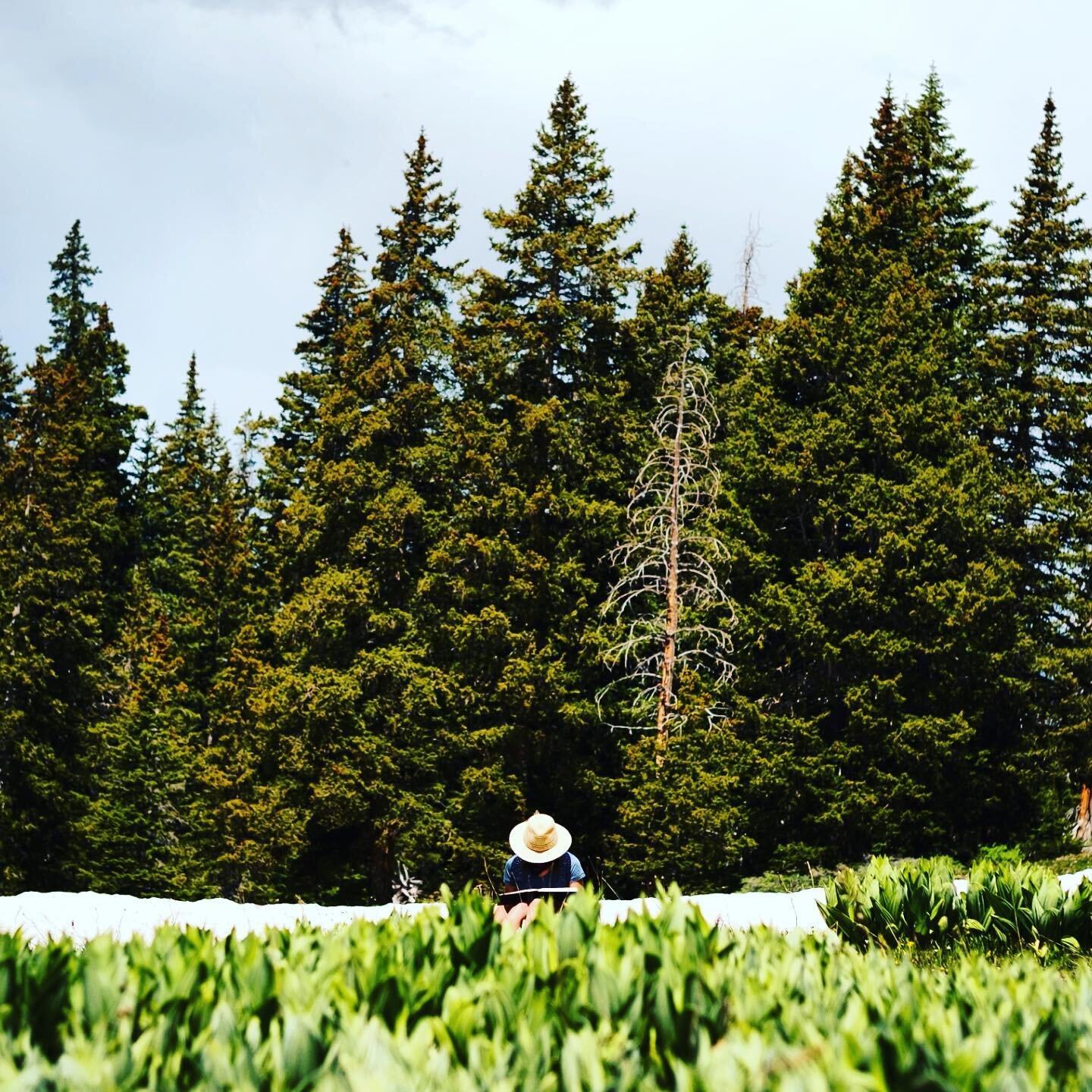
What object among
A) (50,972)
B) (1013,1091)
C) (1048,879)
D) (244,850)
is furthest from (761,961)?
(244,850)

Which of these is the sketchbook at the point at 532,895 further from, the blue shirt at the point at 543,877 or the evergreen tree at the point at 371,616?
the evergreen tree at the point at 371,616

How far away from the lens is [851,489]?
2369cm

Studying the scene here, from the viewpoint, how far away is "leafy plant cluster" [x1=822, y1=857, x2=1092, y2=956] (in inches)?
310

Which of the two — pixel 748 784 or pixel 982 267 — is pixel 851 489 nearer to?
pixel 748 784

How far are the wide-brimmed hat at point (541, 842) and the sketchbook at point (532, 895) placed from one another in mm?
199

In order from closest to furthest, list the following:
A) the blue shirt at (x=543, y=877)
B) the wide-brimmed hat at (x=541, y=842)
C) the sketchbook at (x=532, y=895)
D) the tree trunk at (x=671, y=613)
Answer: the sketchbook at (x=532, y=895) < the wide-brimmed hat at (x=541, y=842) < the blue shirt at (x=543, y=877) < the tree trunk at (x=671, y=613)

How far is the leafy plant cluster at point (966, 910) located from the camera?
7.88 meters

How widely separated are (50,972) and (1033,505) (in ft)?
82.0

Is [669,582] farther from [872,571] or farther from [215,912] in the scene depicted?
[215,912]

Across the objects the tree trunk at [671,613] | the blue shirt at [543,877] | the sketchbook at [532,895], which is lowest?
the sketchbook at [532,895]

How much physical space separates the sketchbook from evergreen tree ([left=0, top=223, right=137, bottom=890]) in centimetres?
2336

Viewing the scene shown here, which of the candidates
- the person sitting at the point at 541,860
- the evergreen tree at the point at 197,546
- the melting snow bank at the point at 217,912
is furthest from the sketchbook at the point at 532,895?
the evergreen tree at the point at 197,546

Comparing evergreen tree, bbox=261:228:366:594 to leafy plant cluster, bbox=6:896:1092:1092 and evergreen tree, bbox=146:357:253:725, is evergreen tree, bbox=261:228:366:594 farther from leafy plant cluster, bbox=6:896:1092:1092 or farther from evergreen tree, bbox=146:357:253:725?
leafy plant cluster, bbox=6:896:1092:1092

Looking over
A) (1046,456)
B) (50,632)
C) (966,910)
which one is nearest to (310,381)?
(50,632)
